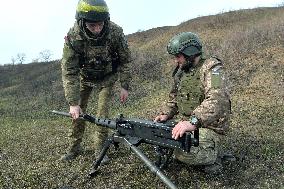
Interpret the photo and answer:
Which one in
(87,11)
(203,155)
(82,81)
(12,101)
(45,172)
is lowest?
(12,101)

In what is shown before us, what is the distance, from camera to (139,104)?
54.5 feet

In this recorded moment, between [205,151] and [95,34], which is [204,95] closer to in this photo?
[205,151]

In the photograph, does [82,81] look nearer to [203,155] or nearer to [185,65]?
[185,65]

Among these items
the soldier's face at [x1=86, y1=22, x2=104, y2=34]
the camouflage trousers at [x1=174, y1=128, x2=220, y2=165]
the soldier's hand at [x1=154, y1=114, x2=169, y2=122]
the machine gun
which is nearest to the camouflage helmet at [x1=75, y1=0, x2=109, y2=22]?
the soldier's face at [x1=86, y1=22, x2=104, y2=34]

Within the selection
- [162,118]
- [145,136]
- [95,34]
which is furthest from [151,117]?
[145,136]

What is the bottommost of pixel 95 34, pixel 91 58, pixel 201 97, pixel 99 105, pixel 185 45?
pixel 99 105

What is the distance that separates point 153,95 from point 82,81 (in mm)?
9093

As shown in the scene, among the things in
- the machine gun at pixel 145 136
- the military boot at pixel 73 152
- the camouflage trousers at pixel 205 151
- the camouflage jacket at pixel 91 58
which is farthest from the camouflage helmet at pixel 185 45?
the military boot at pixel 73 152

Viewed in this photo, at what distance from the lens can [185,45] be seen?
666cm

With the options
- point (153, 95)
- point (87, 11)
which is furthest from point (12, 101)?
point (87, 11)

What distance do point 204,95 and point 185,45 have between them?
2.79ft

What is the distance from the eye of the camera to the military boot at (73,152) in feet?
28.4

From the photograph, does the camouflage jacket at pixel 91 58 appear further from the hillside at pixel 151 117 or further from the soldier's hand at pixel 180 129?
the soldier's hand at pixel 180 129

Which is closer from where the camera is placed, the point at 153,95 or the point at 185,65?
the point at 185,65
